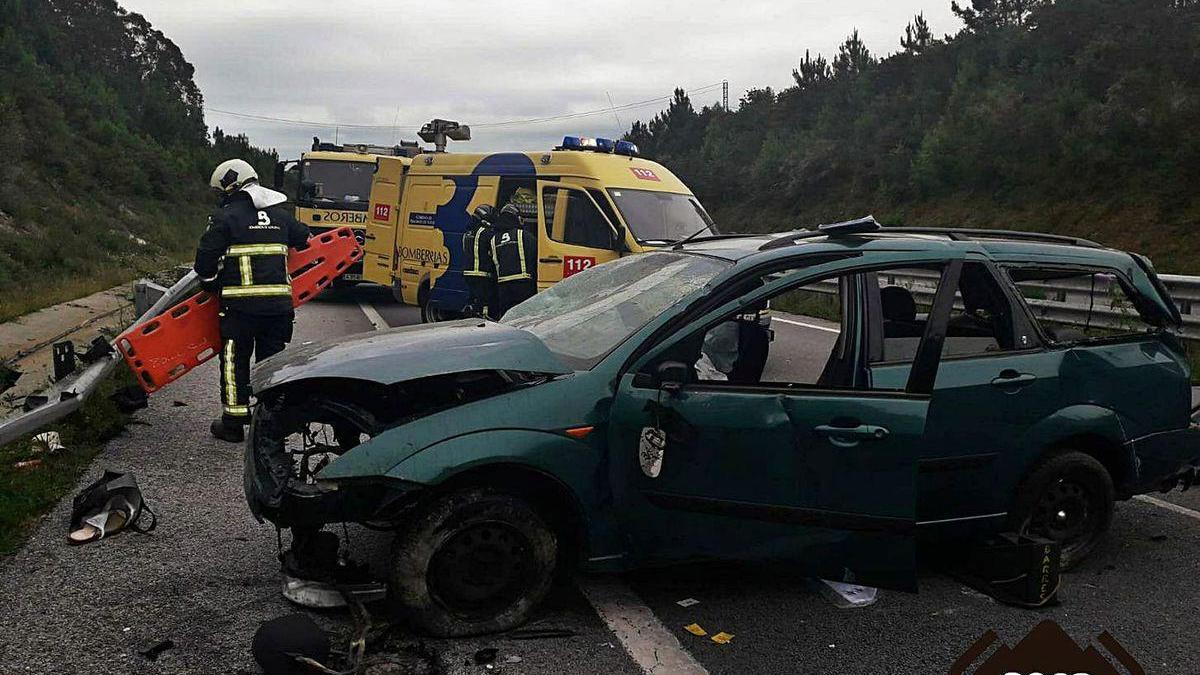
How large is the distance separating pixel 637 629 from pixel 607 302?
57.2 inches

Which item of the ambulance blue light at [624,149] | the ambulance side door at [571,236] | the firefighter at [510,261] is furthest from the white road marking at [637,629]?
the ambulance blue light at [624,149]

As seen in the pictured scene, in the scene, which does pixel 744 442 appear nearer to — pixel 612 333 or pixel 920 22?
pixel 612 333

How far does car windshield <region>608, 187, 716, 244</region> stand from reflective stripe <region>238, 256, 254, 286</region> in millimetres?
3994

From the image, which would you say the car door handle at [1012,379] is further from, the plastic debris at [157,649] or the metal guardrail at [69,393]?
the metal guardrail at [69,393]

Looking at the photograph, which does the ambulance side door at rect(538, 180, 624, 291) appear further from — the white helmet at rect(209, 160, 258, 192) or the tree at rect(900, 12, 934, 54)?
the tree at rect(900, 12, 934, 54)

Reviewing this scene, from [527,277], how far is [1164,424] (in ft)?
19.8

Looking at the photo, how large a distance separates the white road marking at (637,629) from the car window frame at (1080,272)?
2.11m

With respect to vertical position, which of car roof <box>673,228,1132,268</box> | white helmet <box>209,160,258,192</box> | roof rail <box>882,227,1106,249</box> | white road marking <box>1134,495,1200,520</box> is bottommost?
white road marking <box>1134,495,1200,520</box>

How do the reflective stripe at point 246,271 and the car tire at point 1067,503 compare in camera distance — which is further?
the reflective stripe at point 246,271

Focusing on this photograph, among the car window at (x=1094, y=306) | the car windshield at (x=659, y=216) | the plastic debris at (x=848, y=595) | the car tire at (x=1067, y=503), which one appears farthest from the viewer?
the car windshield at (x=659, y=216)

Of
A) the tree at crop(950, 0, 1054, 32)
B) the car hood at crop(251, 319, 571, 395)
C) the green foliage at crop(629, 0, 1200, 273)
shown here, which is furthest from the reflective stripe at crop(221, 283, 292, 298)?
the tree at crop(950, 0, 1054, 32)

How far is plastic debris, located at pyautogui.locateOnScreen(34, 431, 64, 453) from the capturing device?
18.4 feet

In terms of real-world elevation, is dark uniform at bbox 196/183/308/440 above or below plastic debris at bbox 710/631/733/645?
above

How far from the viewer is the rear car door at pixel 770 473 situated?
342cm
